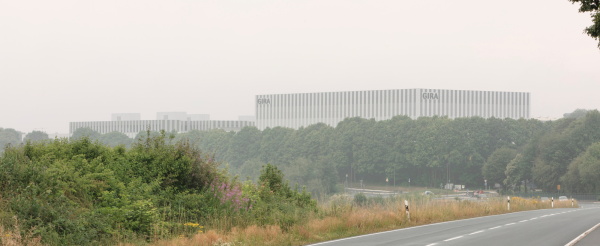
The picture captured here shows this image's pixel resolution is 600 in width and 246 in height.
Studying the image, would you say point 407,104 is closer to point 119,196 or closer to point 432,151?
point 432,151

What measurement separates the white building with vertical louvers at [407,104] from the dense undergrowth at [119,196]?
158m

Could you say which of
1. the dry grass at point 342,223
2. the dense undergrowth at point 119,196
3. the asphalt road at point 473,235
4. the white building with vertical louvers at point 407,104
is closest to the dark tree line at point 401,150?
the white building with vertical louvers at point 407,104

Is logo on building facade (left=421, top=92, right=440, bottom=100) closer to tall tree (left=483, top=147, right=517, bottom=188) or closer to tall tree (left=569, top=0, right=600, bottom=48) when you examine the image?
tall tree (left=483, top=147, right=517, bottom=188)

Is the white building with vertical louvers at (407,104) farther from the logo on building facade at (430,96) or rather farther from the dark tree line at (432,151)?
the dark tree line at (432,151)

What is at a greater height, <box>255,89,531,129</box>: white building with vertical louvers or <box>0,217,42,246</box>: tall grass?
<box>255,89,531,129</box>: white building with vertical louvers

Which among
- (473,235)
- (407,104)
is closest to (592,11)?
(473,235)

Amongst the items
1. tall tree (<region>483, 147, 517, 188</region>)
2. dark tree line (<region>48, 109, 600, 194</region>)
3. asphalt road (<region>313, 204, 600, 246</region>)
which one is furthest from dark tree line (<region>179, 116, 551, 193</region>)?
asphalt road (<region>313, 204, 600, 246</region>)

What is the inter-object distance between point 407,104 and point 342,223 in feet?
527

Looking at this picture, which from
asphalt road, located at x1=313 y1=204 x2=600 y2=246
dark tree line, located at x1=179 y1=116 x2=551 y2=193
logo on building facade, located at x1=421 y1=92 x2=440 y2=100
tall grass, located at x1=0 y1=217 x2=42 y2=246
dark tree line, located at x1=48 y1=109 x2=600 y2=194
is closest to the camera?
tall grass, located at x1=0 y1=217 x2=42 y2=246

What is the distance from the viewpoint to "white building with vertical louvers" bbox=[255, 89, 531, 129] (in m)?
186

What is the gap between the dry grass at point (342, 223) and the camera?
65.8 feet

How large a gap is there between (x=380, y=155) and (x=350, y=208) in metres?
123

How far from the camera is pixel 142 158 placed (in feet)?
80.3

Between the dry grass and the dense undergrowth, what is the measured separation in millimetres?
783
